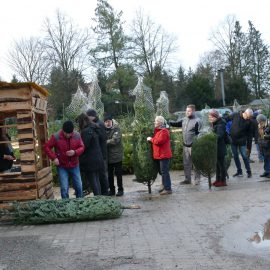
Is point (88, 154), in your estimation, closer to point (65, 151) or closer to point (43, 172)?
point (65, 151)

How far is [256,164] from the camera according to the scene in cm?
1620

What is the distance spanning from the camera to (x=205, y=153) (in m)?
10.8

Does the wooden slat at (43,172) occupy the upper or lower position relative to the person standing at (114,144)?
lower

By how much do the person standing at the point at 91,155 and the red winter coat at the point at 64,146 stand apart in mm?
423

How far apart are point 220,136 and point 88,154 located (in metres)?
3.30

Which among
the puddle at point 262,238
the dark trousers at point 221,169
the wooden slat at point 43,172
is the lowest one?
the puddle at point 262,238

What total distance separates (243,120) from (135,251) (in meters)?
8.05

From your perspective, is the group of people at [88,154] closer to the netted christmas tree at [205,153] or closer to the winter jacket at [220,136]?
the netted christmas tree at [205,153]

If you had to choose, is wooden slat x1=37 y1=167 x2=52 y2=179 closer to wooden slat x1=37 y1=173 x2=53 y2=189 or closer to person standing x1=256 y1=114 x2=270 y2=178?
wooden slat x1=37 y1=173 x2=53 y2=189

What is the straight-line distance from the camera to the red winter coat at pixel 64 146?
9.08m

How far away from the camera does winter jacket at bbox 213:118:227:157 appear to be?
11.3 m

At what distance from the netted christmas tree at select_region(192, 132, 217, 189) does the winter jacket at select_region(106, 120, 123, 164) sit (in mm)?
1642

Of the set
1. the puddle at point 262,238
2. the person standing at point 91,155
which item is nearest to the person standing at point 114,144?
the person standing at point 91,155

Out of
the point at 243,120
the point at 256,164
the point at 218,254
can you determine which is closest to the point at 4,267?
the point at 218,254
